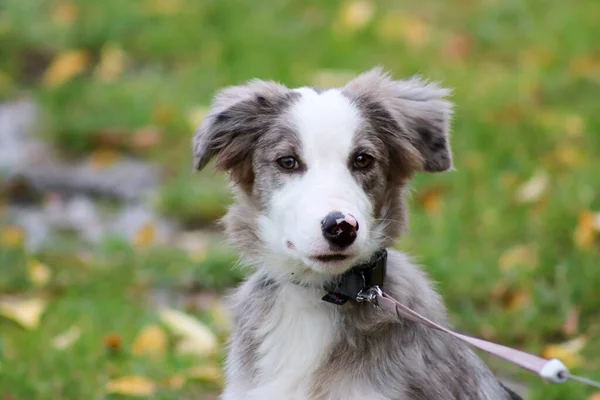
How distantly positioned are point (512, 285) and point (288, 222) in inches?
93.5

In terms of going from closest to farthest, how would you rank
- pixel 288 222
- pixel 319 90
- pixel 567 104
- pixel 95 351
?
pixel 288 222 → pixel 319 90 → pixel 95 351 → pixel 567 104

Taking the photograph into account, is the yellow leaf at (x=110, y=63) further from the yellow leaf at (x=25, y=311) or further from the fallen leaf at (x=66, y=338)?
the fallen leaf at (x=66, y=338)

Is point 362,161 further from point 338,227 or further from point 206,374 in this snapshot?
point 206,374

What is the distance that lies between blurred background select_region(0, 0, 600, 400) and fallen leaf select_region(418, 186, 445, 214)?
0.5 inches

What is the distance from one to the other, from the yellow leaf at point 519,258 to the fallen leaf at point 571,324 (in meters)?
0.45

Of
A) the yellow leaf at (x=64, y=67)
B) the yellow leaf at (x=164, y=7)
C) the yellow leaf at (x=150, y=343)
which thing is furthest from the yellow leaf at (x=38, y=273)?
the yellow leaf at (x=164, y=7)

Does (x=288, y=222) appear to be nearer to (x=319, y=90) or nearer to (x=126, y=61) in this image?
(x=319, y=90)

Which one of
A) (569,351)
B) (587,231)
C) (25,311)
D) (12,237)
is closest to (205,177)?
(12,237)

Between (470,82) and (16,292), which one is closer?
(16,292)

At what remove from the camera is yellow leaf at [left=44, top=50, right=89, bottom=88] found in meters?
7.89

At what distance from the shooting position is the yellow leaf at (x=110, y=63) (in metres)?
8.03

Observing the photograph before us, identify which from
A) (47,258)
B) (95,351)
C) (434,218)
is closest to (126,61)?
(47,258)

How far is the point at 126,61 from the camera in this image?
8297 millimetres

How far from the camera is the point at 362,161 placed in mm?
3348
